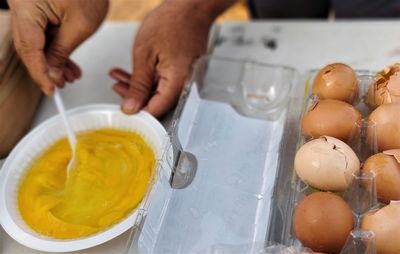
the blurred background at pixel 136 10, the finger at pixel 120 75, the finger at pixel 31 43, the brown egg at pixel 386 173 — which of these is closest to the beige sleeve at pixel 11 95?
the finger at pixel 31 43

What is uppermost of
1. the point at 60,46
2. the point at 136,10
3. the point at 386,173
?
the point at 386,173

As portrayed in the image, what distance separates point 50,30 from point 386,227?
64cm

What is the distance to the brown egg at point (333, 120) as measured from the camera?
658 millimetres

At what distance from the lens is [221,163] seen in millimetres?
747

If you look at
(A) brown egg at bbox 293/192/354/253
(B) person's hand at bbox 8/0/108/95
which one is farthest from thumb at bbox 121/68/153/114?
(A) brown egg at bbox 293/192/354/253

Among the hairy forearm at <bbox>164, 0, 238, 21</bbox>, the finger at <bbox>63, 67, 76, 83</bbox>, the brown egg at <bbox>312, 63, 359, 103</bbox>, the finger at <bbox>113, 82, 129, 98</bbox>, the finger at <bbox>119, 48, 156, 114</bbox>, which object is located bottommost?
the finger at <bbox>63, 67, 76, 83</bbox>

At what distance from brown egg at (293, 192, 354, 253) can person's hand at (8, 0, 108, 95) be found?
503mm

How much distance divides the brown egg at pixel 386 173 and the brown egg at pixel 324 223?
0.06m

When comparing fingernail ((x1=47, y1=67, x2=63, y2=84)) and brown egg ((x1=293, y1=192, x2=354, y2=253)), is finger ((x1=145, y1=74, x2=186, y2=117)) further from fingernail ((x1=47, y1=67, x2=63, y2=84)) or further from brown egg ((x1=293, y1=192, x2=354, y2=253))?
brown egg ((x1=293, y1=192, x2=354, y2=253))

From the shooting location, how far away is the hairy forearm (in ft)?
3.01

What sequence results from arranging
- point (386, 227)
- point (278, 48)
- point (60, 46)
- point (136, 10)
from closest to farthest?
point (386, 227) < point (60, 46) < point (278, 48) < point (136, 10)

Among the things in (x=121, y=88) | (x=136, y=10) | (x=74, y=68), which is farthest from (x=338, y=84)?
(x=136, y=10)

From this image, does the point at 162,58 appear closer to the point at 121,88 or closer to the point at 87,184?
the point at 121,88

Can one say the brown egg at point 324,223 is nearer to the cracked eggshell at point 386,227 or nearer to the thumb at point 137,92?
the cracked eggshell at point 386,227
